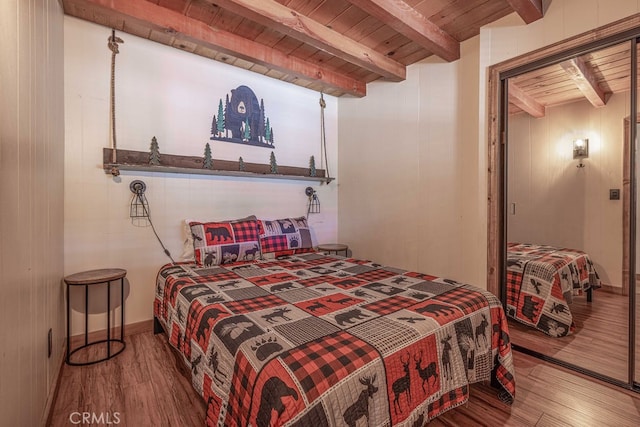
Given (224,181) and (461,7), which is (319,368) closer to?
(224,181)

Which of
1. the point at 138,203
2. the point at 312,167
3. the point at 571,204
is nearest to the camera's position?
the point at 571,204

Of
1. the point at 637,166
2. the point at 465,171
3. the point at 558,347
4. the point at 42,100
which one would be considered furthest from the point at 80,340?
the point at 637,166

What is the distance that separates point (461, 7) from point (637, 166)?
161 centimetres

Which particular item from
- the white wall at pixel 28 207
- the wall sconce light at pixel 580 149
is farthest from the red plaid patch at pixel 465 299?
the white wall at pixel 28 207

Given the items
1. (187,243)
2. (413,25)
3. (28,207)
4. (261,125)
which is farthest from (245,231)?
(413,25)

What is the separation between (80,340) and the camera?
89.3 inches

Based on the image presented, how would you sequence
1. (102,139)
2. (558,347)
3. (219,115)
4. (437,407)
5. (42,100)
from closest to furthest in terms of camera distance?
(437,407) < (42,100) < (558,347) < (102,139) < (219,115)

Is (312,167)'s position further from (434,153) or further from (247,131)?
(434,153)

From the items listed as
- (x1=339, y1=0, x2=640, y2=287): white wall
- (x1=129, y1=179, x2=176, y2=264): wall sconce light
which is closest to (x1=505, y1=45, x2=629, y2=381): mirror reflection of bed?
(x1=339, y1=0, x2=640, y2=287): white wall

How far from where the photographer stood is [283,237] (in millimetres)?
2986

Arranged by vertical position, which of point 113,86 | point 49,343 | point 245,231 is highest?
point 113,86

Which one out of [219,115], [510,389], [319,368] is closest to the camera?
[319,368]

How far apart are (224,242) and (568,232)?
2718 millimetres

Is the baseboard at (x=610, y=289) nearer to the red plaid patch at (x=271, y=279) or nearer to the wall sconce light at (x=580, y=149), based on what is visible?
the wall sconce light at (x=580, y=149)
